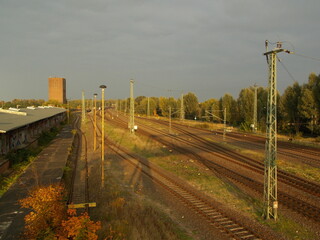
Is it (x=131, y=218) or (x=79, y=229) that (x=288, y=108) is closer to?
(x=131, y=218)

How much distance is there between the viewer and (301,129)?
4412 centimetres

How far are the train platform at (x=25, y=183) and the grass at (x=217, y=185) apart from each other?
27.2 ft

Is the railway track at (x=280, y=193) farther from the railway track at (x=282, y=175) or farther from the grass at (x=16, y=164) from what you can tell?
the grass at (x=16, y=164)

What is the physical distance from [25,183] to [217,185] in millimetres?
11532

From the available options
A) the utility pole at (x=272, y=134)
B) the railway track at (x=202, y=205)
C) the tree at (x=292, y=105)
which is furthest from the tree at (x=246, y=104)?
the utility pole at (x=272, y=134)

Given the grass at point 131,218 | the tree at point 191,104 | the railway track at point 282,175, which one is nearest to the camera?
the grass at point 131,218

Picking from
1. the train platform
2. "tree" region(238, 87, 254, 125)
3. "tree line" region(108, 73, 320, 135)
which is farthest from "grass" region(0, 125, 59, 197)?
"tree" region(238, 87, 254, 125)

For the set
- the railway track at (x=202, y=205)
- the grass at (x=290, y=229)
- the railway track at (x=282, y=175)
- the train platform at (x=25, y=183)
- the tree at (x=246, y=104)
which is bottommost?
the grass at (x=290, y=229)


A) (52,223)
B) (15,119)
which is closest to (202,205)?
(52,223)

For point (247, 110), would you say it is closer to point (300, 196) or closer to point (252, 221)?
point (300, 196)

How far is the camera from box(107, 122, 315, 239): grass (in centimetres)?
1089

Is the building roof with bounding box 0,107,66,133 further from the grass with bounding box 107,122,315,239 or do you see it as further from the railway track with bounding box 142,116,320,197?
the railway track with bounding box 142,116,320,197

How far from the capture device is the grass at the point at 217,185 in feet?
35.7

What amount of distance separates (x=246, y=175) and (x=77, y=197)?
11639 mm
